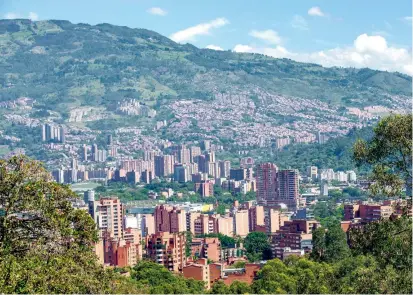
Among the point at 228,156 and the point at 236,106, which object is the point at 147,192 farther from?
the point at 236,106

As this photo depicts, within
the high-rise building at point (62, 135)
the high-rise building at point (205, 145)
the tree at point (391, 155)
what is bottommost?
the tree at point (391, 155)

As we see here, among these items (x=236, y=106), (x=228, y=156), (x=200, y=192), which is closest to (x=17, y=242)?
(x=200, y=192)

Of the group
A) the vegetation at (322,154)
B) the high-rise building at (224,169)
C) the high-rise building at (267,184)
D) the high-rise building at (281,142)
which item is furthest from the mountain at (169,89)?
the high-rise building at (267,184)

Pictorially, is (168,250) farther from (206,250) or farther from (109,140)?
(109,140)

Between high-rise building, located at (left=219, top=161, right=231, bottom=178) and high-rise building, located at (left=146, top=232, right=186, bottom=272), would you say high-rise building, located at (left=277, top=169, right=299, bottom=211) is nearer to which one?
high-rise building, located at (left=219, top=161, right=231, bottom=178)

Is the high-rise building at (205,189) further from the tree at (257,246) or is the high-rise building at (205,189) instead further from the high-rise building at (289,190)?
the tree at (257,246)

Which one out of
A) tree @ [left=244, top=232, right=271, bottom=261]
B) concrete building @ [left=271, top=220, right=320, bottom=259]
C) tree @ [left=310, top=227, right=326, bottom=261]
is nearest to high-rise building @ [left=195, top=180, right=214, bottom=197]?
tree @ [left=244, top=232, right=271, bottom=261]

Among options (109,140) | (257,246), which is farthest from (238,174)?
(257,246)
